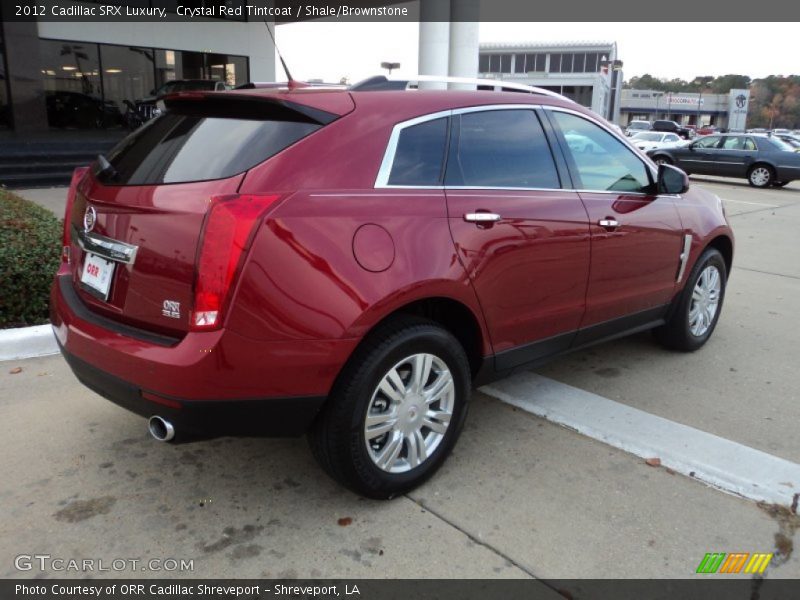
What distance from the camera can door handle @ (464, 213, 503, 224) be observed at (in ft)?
9.83

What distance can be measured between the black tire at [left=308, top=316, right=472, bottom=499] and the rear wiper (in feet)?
4.48

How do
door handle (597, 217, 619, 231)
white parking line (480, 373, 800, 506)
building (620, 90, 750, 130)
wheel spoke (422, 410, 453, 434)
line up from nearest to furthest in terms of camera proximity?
wheel spoke (422, 410, 453, 434)
white parking line (480, 373, 800, 506)
door handle (597, 217, 619, 231)
building (620, 90, 750, 130)

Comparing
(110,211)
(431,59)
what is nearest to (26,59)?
(431,59)

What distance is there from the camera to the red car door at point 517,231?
3.05 m

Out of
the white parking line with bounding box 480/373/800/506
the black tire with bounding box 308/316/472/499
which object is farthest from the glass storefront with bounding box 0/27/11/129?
the black tire with bounding box 308/316/472/499

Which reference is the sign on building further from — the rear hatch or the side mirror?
the rear hatch

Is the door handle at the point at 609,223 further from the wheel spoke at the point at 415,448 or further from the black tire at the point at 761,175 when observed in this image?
the black tire at the point at 761,175

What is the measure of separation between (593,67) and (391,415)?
9936 cm

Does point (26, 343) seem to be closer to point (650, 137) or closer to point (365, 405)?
point (365, 405)

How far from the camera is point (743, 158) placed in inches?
779

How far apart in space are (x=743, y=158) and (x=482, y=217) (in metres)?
19.8

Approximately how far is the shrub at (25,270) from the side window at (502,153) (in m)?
3.32

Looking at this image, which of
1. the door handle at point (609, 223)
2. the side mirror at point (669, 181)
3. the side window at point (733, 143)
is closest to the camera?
the door handle at point (609, 223)
